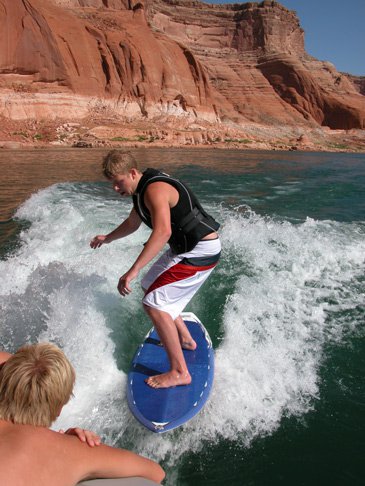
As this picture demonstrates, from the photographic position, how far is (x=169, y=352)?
9.34 feet

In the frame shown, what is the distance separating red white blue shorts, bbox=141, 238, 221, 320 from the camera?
9.01ft

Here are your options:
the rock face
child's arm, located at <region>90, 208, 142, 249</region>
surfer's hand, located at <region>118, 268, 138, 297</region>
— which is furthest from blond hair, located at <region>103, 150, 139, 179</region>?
the rock face

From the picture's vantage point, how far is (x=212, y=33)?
292 ft

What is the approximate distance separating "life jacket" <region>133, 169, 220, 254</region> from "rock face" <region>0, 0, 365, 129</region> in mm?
38973

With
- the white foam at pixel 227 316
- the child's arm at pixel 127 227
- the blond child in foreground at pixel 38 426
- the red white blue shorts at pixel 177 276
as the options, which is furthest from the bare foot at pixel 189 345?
the blond child in foreground at pixel 38 426

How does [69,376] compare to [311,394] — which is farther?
[311,394]

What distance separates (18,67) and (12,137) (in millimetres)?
12976

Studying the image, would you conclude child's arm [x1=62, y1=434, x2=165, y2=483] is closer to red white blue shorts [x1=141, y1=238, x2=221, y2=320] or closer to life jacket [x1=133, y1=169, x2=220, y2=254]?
red white blue shorts [x1=141, y1=238, x2=221, y2=320]

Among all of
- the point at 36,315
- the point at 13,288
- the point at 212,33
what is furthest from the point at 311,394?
the point at 212,33

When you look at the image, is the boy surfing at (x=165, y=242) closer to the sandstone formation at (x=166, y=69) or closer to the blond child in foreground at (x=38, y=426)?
the blond child in foreground at (x=38, y=426)

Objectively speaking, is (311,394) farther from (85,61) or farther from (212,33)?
(212,33)

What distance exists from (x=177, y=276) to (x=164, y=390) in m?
0.91

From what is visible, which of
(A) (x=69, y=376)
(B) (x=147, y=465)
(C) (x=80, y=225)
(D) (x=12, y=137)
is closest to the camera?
(A) (x=69, y=376)

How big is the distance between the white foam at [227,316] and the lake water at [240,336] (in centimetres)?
1
